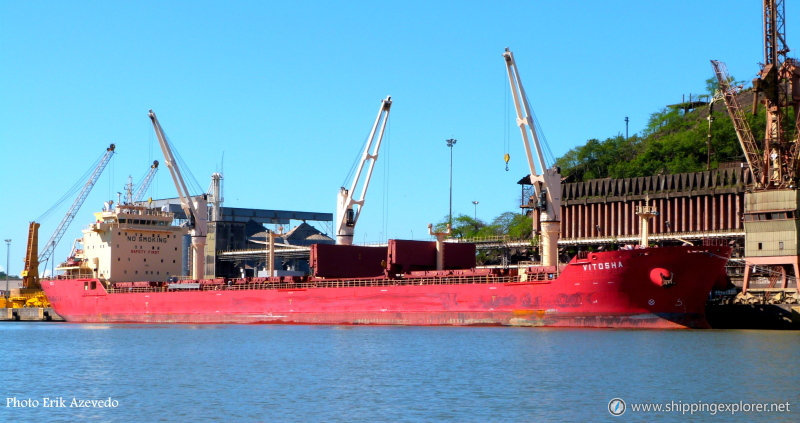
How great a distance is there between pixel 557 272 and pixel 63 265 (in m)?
39.2

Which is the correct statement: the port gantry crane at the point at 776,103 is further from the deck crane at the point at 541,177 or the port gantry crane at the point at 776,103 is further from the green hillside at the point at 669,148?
the green hillside at the point at 669,148

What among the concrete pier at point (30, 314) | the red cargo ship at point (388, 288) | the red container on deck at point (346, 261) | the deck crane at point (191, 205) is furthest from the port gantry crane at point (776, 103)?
the concrete pier at point (30, 314)

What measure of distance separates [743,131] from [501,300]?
19520mm

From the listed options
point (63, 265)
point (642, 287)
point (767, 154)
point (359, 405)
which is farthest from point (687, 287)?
point (63, 265)

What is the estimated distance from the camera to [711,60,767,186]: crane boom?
A: 54.7m

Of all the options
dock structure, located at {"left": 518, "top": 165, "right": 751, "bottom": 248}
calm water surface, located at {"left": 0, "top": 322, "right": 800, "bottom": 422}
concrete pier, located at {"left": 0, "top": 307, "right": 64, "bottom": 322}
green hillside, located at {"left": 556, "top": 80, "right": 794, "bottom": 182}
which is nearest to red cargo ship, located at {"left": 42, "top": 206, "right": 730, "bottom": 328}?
calm water surface, located at {"left": 0, "top": 322, "right": 800, "bottom": 422}

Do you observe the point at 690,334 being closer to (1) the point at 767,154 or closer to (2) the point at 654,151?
(1) the point at 767,154

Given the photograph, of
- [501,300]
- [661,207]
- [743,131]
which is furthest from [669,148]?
[501,300]

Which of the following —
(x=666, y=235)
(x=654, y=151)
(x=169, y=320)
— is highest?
(x=654, y=151)

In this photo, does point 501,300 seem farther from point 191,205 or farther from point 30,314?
point 30,314

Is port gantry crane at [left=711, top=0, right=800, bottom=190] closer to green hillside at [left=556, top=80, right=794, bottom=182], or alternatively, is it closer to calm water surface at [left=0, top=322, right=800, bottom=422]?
calm water surface at [left=0, top=322, right=800, bottom=422]

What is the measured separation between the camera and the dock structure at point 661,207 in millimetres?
69375

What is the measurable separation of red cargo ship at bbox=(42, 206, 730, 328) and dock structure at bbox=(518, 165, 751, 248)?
654 inches

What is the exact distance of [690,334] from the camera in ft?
137
